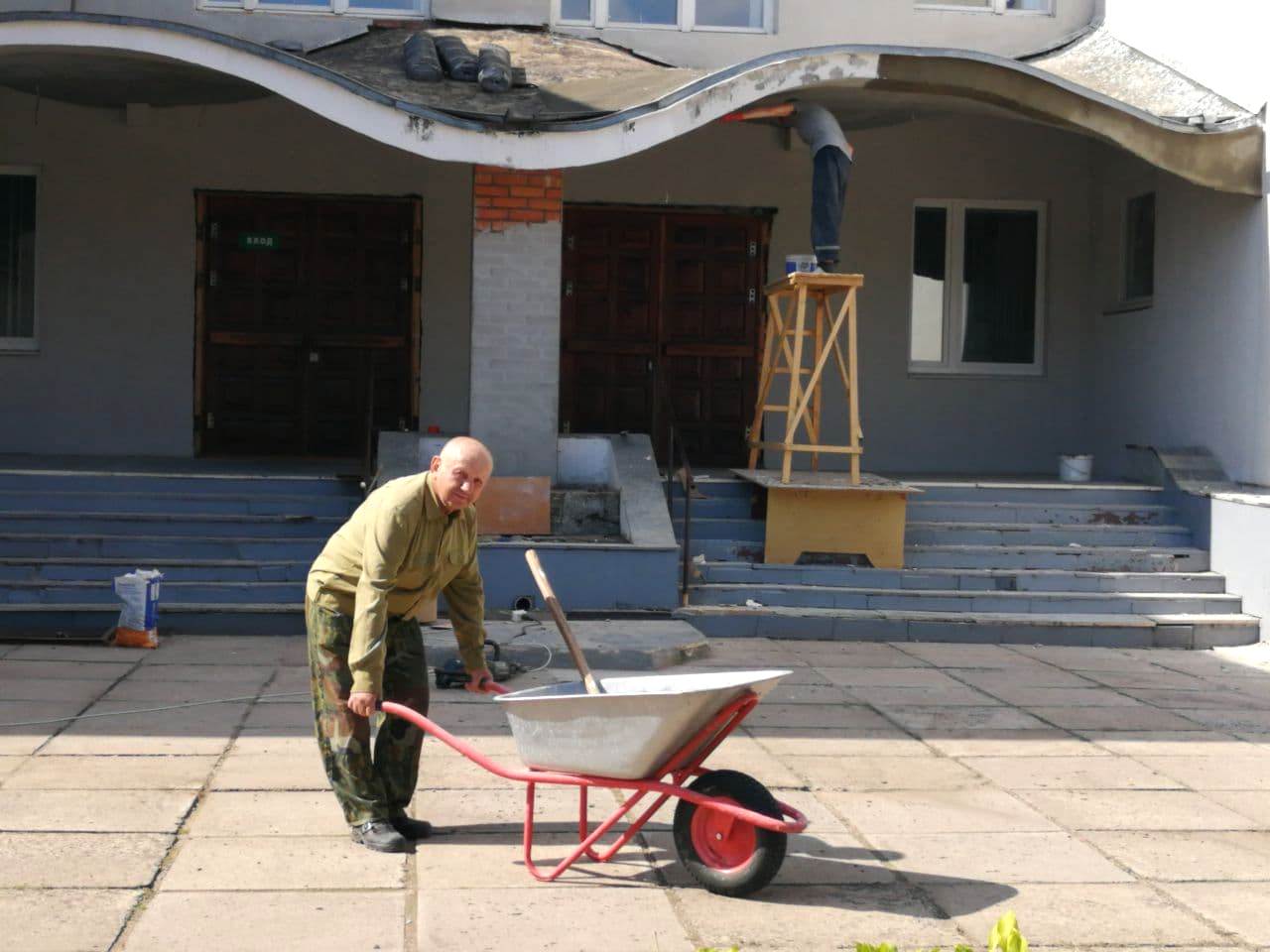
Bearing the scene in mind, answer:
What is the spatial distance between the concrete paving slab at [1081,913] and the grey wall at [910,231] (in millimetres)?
9815

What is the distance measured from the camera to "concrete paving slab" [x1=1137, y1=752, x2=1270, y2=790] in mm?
6723

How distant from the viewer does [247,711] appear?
7.74 m

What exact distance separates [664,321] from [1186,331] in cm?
463

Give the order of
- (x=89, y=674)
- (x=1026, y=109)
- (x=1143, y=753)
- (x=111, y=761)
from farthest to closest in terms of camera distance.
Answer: (x=1026, y=109)
(x=89, y=674)
(x=1143, y=753)
(x=111, y=761)

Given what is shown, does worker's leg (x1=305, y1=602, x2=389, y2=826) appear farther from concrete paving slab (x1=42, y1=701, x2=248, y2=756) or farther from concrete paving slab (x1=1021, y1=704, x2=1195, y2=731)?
concrete paving slab (x1=1021, y1=704, x2=1195, y2=731)

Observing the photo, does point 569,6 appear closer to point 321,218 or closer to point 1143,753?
point 321,218

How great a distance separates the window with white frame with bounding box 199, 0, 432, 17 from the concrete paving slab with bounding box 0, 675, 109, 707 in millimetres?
7294

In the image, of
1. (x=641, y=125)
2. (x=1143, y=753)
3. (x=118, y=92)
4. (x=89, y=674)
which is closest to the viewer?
(x=1143, y=753)

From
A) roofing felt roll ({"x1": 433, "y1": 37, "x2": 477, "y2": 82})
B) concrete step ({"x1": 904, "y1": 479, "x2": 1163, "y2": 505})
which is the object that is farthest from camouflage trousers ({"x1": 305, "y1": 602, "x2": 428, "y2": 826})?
concrete step ({"x1": 904, "y1": 479, "x2": 1163, "y2": 505})

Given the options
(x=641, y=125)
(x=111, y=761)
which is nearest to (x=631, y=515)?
(x=641, y=125)

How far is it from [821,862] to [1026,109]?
811 centimetres

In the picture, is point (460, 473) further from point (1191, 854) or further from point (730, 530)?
point (730, 530)

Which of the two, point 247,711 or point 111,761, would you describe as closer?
point 111,761

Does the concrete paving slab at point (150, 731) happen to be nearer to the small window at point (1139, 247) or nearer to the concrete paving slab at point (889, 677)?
the concrete paving slab at point (889, 677)
